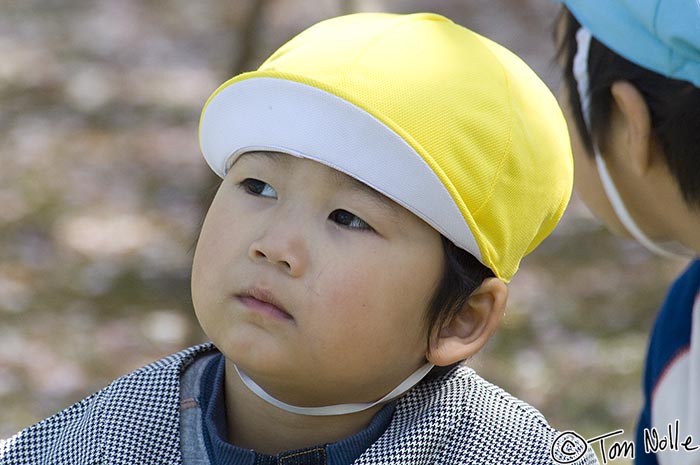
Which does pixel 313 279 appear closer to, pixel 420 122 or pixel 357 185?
pixel 357 185

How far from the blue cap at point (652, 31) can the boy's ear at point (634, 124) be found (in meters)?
0.07

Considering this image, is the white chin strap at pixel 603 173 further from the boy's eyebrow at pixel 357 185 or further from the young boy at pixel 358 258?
the boy's eyebrow at pixel 357 185

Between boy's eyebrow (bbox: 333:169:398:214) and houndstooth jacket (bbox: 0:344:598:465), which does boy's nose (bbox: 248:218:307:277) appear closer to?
boy's eyebrow (bbox: 333:169:398:214)

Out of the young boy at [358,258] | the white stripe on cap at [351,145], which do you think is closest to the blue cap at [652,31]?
the young boy at [358,258]

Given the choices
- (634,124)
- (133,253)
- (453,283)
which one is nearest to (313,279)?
(453,283)

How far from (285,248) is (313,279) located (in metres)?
0.07

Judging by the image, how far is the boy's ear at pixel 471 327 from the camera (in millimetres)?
1911

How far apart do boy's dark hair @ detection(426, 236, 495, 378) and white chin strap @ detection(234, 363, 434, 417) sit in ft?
0.34

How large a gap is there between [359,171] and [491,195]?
0.24 meters

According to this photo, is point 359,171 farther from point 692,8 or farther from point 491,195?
point 692,8

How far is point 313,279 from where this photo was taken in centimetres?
173

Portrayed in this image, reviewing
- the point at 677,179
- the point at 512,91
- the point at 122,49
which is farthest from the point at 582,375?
the point at 122,49

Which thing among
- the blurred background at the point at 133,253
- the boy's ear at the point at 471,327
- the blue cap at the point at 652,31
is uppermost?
the blue cap at the point at 652,31

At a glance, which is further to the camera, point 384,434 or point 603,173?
point 603,173
